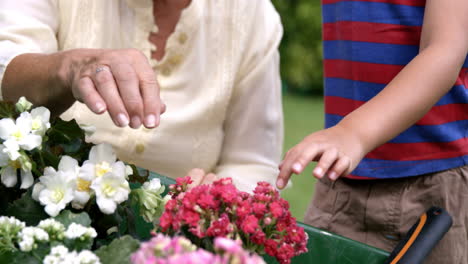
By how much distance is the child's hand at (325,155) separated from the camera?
2.41 feet

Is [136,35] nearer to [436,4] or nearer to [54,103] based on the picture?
[54,103]

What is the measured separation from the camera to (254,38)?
1479 mm

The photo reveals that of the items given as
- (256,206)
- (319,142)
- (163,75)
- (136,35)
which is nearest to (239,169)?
(163,75)

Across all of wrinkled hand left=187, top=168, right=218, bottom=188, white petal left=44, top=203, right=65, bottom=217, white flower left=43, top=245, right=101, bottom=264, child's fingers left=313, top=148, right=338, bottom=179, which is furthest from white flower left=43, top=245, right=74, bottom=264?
wrinkled hand left=187, top=168, right=218, bottom=188

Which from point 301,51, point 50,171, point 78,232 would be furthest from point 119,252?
point 301,51

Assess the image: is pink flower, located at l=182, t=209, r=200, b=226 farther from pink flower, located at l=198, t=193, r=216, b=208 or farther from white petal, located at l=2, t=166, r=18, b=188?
white petal, located at l=2, t=166, r=18, b=188

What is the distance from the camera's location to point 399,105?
0.89 meters

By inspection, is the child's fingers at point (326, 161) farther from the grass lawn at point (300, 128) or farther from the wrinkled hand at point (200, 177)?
the grass lawn at point (300, 128)

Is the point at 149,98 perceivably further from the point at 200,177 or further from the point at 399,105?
the point at 200,177

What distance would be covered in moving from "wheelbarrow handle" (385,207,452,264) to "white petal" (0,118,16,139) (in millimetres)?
482

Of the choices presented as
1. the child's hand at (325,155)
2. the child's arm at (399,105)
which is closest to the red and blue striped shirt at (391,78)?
the child's arm at (399,105)

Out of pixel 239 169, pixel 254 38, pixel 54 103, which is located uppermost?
pixel 54 103

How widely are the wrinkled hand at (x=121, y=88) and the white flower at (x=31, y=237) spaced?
0.54 feet

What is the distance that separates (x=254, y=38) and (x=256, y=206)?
35.7 inches
